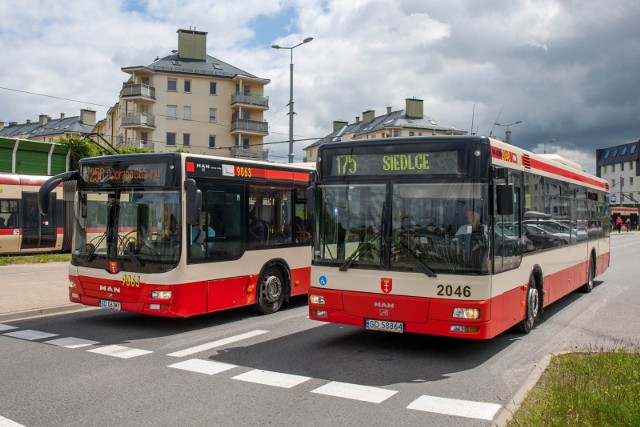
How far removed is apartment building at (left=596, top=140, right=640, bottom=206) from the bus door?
376ft

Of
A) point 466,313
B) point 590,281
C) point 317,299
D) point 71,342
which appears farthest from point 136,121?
point 466,313

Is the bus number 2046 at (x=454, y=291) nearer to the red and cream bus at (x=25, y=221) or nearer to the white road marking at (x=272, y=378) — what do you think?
the white road marking at (x=272, y=378)

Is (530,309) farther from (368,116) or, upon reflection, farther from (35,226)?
(368,116)

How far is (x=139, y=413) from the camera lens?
6062mm

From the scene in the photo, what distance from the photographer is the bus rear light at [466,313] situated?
7906 mm

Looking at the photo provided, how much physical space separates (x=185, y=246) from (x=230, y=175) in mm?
1753

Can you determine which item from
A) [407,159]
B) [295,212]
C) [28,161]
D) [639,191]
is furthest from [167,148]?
[639,191]

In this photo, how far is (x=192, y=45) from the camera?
253 feet

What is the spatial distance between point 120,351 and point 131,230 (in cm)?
213

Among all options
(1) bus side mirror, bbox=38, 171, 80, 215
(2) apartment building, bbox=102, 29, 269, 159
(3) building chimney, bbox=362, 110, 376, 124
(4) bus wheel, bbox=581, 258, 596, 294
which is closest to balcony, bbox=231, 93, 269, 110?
(2) apartment building, bbox=102, 29, 269, 159

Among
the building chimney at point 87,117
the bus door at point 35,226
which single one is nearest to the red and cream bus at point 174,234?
the bus door at point 35,226

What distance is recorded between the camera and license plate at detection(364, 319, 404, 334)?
830 centimetres

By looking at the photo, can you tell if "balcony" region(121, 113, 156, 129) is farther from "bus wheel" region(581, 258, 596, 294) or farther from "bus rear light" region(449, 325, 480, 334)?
"bus rear light" region(449, 325, 480, 334)

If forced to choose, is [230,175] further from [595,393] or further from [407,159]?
[595,393]
